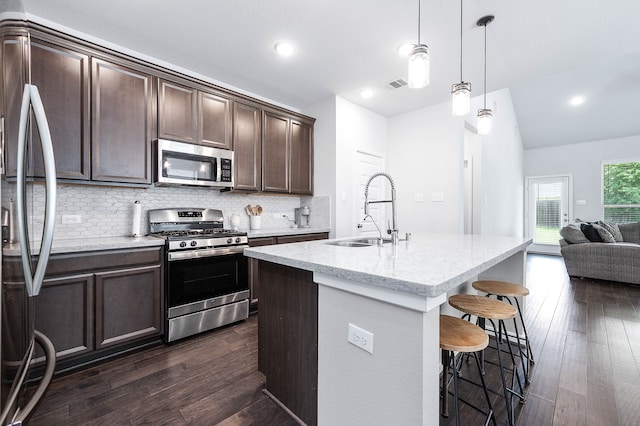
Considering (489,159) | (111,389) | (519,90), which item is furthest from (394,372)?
(519,90)

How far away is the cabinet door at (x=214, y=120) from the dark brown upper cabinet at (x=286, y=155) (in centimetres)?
48

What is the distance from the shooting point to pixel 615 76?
16.7 ft

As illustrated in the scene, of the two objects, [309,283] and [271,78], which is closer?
[309,283]

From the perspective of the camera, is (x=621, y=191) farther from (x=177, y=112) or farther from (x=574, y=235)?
(x=177, y=112)

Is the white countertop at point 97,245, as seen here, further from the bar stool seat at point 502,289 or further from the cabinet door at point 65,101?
the bar stool seat at point 502,289

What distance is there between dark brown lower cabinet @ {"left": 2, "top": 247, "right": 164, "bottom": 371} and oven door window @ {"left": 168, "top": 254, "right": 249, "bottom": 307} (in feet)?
0.39

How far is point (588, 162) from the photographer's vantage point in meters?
6.79

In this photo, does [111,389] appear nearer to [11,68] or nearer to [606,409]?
[11,68]

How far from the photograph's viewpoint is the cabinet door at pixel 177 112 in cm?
258

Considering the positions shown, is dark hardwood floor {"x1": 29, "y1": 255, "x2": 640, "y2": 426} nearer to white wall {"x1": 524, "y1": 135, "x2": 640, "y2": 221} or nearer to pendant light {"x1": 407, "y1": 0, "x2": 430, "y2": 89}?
pendant light {"x1": 407, "y1": 0, "x2": 430, "y2": 89}

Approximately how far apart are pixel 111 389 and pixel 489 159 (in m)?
5.83

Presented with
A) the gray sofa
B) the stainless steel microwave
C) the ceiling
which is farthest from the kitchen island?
the gray sofa

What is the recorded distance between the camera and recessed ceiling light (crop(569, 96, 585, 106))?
19.1 ft

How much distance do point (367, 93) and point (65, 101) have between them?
10.1 ft
